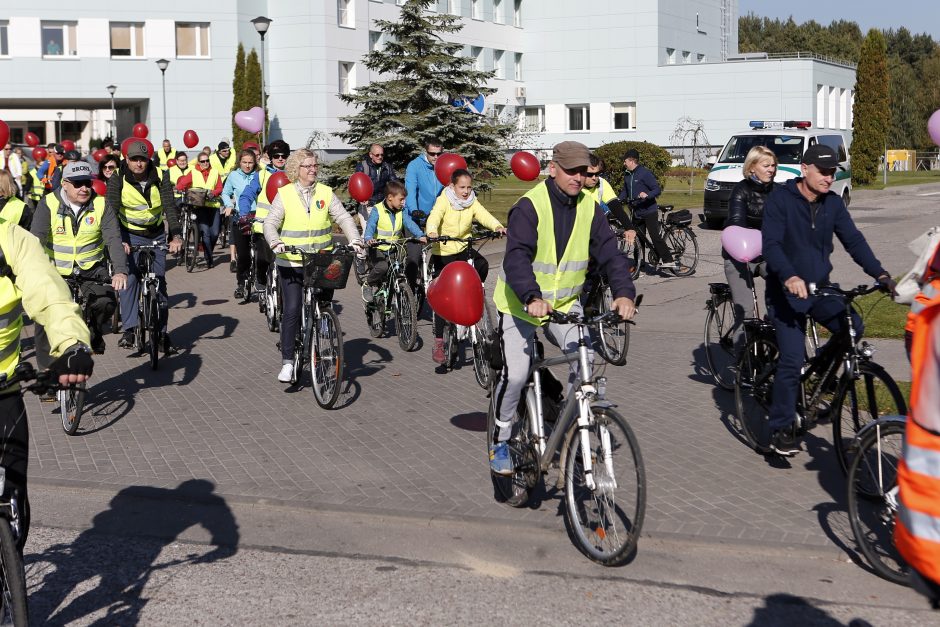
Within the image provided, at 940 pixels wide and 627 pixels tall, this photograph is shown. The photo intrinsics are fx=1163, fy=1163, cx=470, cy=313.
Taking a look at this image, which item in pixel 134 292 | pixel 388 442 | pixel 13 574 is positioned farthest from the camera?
pixel 134 292

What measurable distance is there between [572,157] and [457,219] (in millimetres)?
5116

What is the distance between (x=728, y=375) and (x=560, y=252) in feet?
14.4

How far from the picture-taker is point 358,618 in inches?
201

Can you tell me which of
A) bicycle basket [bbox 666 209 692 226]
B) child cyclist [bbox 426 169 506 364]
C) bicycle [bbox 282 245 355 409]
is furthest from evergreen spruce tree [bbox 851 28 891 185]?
bicycle [bbox 282 245 355 409]

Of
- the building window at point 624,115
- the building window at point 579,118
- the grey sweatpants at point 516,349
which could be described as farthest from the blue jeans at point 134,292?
the building window at point 579,118

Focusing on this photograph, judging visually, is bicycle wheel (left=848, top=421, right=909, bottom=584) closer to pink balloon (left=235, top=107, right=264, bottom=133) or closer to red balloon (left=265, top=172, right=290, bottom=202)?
red balloon (left=265, top=172, right=290, bottom=202)

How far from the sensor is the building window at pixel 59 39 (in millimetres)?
53062

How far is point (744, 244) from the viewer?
29.1 feet

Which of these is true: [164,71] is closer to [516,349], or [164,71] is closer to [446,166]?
[446,166]

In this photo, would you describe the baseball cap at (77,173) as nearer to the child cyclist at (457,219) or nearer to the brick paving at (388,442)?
the brick paving at (388,442)

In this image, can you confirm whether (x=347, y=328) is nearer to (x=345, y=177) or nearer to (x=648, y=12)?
(x=345, y=177)

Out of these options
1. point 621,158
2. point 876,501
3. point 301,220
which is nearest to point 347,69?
point 621,158

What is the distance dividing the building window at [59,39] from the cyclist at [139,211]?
45127 millimetres

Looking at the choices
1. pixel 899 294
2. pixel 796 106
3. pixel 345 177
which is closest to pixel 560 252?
pixel 899 294
